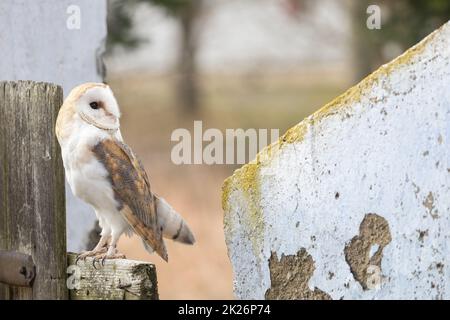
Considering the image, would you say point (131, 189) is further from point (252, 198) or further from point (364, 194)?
point (364, 194)

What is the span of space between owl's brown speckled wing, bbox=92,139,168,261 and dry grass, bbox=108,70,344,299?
6.19 meters

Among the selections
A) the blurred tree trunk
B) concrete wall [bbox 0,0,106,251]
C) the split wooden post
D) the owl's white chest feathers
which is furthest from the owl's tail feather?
the blurred tree trunk

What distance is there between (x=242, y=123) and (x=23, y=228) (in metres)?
13.4

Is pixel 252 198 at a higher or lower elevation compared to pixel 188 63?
lower

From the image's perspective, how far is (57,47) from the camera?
3.96m

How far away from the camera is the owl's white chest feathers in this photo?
2744mm

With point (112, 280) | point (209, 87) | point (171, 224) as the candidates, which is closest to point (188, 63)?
point (209, 87)

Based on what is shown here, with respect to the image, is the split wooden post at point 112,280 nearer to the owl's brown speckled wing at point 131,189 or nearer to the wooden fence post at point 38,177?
the wooden fence post at point 38,177

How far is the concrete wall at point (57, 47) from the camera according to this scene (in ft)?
12.5

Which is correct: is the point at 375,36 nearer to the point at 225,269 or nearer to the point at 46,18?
the point at 225,269

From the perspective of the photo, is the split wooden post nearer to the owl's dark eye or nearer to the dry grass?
the owl's dark eye

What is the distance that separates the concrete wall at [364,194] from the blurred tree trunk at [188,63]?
14.8m

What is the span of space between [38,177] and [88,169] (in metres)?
0.16

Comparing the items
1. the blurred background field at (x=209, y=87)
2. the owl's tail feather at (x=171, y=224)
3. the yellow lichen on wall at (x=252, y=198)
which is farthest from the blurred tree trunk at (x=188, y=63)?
the yellow lichen on wall at (x=252, y=198)
